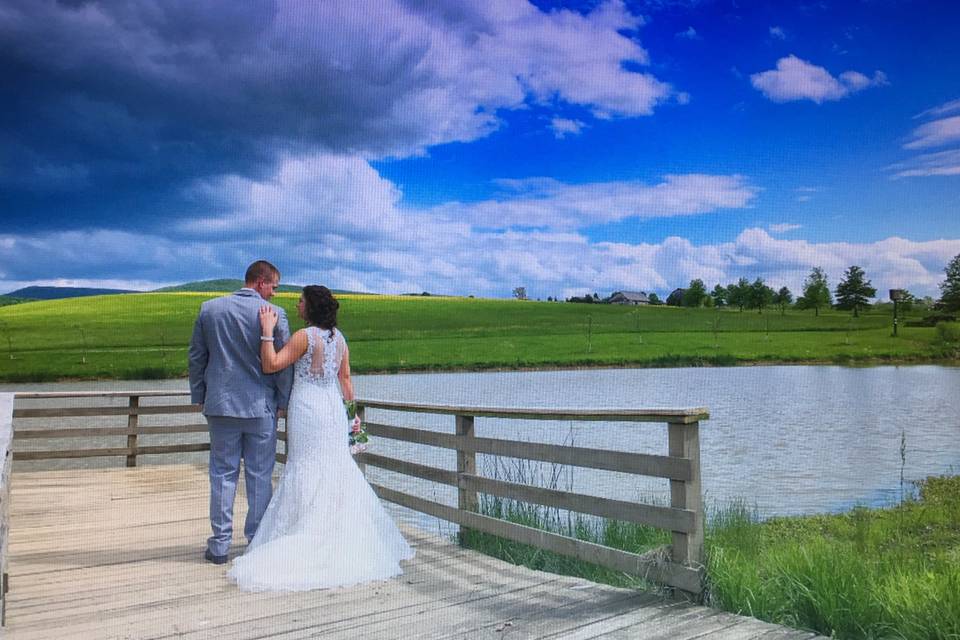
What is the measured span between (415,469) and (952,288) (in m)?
60.0

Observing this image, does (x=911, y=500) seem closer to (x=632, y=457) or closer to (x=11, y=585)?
(x=632, y=457)

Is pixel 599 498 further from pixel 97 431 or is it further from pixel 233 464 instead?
pixel 97 431

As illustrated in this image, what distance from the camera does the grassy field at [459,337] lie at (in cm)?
3947

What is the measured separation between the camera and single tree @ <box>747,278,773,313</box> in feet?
279

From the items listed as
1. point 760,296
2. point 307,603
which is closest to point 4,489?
point 307,603

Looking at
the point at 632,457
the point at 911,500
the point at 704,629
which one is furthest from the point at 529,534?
the point at 911,500

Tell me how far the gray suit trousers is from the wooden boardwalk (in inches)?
10.9

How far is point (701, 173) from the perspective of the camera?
4636 inches

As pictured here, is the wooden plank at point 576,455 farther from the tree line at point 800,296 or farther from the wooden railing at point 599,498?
the tree line at point 800,296

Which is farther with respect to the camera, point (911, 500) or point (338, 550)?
point (911, 500)

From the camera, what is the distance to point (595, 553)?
445 cm

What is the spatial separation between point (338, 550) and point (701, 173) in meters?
121

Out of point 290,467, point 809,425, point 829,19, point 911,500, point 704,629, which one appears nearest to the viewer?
point 704,629

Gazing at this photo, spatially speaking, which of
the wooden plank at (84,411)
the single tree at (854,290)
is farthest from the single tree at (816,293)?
the wooden plank at (84,411)
